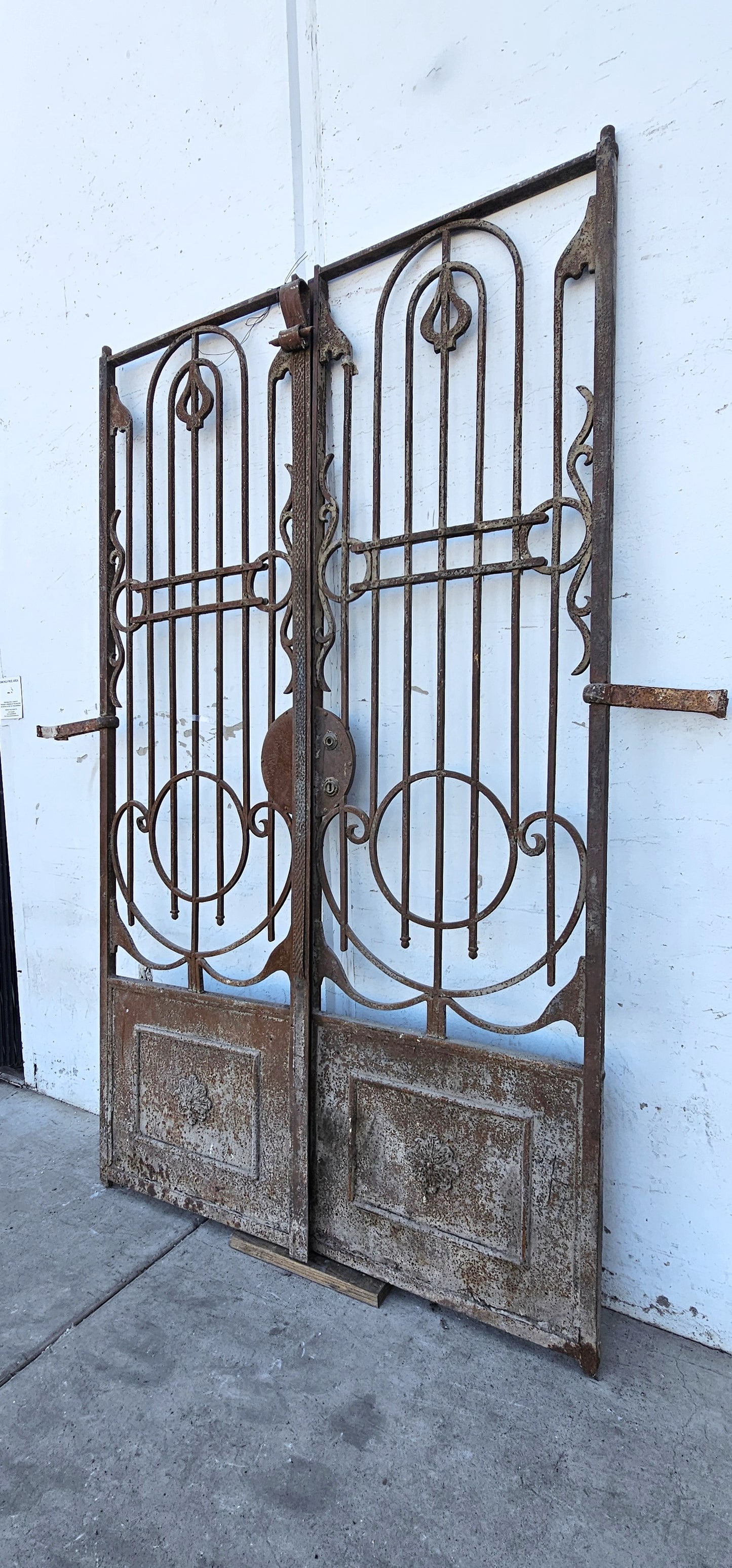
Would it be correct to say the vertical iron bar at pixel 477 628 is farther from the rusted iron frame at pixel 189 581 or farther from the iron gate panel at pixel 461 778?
the rusted iron frame at pixel 189 581

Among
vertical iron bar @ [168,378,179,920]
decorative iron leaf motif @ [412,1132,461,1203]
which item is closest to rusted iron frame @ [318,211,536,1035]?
decorative iron leaf motif @ [412,1132,461,1203]

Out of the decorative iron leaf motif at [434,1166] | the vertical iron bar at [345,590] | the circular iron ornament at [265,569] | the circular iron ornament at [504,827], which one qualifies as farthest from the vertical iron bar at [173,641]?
the decorative iron leaf motif at [434,1166]

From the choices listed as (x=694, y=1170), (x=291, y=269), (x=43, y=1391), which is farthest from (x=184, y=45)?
(x=43, y=1391)

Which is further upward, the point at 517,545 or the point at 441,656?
the point at 517,545

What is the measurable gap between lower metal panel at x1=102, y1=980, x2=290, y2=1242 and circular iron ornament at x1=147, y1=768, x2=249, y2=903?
241 millimetres

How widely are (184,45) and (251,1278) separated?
2965mm

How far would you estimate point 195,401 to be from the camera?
6.01ft

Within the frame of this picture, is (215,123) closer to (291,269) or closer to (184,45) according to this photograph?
(184,45)

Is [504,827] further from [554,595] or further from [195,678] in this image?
[195,678]

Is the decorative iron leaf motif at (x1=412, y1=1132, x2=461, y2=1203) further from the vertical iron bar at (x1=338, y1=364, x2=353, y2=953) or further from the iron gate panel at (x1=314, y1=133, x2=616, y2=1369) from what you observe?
the vertical iron bar at (x1=338, y1=364, x2=353, y2=953)

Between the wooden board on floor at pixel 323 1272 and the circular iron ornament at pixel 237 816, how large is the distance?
78cm

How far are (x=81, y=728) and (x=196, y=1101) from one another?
39.1 inches

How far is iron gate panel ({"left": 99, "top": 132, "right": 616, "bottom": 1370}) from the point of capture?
4.53 feet

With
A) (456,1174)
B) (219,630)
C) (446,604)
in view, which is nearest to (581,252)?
(446,604)
